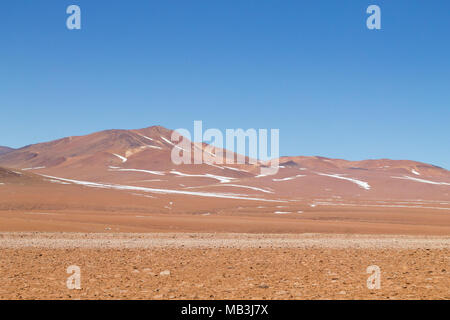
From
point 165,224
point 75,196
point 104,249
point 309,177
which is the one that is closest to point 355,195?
point 309,177

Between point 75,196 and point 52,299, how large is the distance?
45241mm

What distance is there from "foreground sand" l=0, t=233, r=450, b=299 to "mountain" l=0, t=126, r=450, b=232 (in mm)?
19363

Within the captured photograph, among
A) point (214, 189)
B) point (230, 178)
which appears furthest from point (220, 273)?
point (230, 178)

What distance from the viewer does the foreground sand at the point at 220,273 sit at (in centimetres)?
894

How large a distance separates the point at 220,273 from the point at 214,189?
286 feet

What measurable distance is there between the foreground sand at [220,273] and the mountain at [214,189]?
63.5ft

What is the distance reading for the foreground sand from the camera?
894cm
